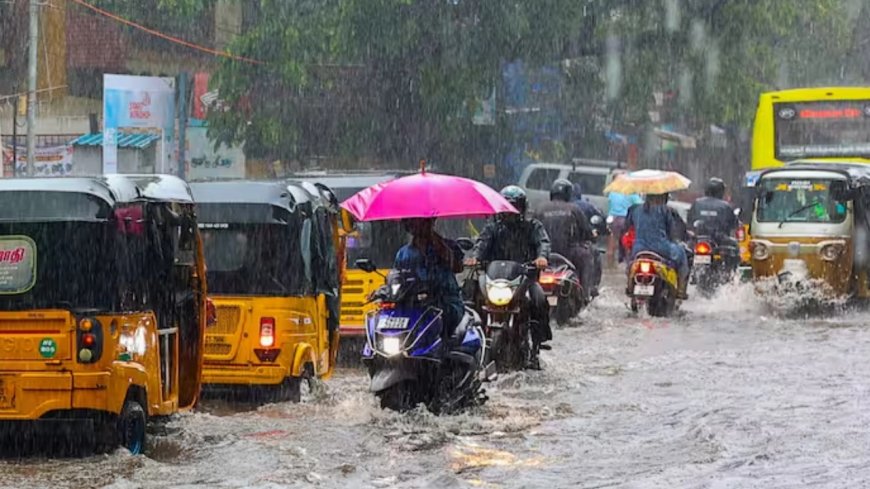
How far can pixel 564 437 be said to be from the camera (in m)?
9.93

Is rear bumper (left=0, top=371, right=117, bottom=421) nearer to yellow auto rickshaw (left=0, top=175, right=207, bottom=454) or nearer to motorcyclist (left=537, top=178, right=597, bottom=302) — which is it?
→ yellow auto rickshaw (left=0, top=175, right=207, bottom=454)

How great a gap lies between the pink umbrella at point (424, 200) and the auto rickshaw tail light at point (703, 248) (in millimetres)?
9477

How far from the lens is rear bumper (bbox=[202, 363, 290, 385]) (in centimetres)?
1102

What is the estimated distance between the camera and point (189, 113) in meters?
31.0

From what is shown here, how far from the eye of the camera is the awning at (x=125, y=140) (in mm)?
29891

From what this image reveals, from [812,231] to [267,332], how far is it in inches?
384

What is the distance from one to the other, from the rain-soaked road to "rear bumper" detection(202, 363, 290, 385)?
26cm

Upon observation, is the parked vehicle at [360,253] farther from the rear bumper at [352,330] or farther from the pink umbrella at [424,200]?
the pink umbrella at [424,200]

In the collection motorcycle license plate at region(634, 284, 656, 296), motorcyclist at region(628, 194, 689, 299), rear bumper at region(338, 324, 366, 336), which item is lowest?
rear bumper at region(338, 324, 366, 336)

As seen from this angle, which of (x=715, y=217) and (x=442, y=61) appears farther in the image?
(x=442, y=61)

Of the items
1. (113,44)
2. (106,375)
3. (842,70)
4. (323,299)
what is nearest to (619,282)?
(113,44)

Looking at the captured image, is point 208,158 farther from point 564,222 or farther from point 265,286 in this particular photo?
point 265,286

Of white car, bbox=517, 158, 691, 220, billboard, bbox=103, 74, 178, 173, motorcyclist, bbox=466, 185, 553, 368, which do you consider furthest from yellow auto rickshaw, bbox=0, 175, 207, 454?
white car, bbox=517, 158, 691, 220

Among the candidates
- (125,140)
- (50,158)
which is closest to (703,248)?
(125,140)
